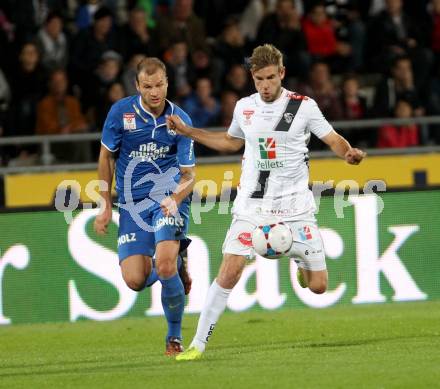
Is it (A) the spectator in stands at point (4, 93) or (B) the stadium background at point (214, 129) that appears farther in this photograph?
(A) the spectator in stands at point (4, 93)

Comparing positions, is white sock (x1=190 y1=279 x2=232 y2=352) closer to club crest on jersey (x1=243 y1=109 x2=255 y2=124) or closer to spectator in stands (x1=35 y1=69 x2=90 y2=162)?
club crest on jersey (x1=243 y1=109 x2=255 y2=124)

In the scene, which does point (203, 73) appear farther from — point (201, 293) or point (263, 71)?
point (263, 71)

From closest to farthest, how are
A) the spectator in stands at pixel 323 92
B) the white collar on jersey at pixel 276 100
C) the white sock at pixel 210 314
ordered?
1. the white sock at pixel 210 314
2. the white collar on jersey at pixel 276 100
3. the spectator in stands at pixel 323 92

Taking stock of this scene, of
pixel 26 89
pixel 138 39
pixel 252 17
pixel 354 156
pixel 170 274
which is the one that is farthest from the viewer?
pixel 252 17

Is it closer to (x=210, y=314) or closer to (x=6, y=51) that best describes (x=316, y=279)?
(x=210, y=314)

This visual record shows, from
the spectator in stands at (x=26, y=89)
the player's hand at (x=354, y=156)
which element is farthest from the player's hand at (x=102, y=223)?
the spectator in stands at (x=26, y=89)

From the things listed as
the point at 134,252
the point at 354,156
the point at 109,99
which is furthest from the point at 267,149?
the point at 109,99

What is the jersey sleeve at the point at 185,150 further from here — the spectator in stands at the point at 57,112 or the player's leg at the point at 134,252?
the spectator in stands at the point at 57,112

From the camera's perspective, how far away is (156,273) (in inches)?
429

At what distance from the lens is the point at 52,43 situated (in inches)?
687

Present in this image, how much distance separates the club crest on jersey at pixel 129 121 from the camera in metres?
10.8

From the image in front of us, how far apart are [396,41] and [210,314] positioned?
387 inches

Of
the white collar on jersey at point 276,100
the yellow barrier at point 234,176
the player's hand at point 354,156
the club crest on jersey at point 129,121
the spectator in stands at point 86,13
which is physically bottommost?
the yellow barrier at point 234,176

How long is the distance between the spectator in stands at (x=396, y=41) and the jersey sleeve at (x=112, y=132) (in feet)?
27.3
